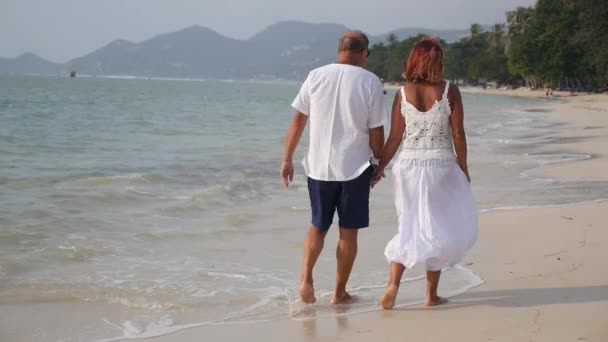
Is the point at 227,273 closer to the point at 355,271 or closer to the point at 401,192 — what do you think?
the point at 355,271

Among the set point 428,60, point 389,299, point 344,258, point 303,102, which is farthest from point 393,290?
point 428,60

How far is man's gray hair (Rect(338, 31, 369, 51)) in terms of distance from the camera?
14.7ft

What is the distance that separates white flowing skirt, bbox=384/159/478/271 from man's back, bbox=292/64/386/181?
293 mm

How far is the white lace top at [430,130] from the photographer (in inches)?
173

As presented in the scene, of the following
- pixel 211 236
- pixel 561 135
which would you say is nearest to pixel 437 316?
pixel 211 236

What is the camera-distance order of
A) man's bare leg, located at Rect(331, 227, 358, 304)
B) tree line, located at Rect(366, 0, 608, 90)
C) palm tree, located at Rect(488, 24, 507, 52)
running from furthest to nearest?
palm tree, located at Rect(488, 24, 507, 52) → tree line, located at Rect(366, 0, 608, 90) → man's bare leg, located at Rect(331, 227, 358, 304)

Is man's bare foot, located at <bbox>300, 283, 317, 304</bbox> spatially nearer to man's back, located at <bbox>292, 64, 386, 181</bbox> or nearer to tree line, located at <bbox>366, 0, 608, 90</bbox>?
man's back, located at <bbox>292, 64, 386, 181</bbox>

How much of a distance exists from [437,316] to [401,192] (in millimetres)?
743

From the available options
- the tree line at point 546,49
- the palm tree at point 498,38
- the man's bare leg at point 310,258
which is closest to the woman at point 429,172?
the man's bare leg at point 310,258

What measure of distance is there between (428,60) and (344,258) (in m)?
1.32

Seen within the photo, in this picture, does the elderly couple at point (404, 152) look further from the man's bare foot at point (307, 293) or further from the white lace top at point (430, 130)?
the man's bare foot at point (307, 293)

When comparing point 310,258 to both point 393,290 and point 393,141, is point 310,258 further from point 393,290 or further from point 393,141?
point 393,141

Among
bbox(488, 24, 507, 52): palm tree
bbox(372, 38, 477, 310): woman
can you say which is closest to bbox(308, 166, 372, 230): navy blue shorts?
bbox(372, 38, 477, 310): woman

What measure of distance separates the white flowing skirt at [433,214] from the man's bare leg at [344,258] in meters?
0.30
